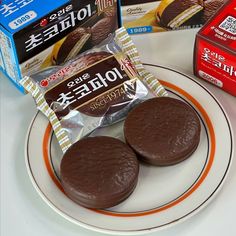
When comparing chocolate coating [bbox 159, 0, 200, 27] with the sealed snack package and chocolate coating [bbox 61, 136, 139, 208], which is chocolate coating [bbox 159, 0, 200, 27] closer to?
the sealed snack package

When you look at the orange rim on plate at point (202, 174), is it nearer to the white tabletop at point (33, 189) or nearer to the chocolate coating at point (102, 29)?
the white tabletop at point (33, 189)

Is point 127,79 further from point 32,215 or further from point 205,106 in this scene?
point 32,215

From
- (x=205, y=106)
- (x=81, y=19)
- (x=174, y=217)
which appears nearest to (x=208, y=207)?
(x=174, y=217)

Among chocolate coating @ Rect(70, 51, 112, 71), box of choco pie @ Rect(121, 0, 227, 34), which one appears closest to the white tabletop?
box of choco pie @ Rect(121, 0, 227, 34)

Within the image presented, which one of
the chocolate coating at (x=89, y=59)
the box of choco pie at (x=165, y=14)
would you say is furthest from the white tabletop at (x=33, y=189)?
the chocolate coating at (x=89, y=59)

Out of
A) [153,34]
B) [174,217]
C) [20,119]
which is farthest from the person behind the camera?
[153,34]

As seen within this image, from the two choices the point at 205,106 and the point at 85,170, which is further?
the point at 205,106

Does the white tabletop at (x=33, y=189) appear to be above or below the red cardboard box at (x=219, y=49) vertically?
below
